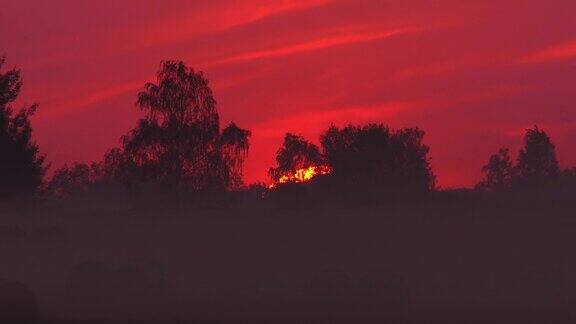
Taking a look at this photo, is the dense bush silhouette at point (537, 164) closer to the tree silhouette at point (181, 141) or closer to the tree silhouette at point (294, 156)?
the tree silhouette at point (294, 156)

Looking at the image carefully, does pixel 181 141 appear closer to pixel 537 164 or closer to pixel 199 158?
pixel 199 158

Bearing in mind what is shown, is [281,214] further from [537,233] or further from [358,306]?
[358,306]

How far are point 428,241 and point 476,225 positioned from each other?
583 centimetres

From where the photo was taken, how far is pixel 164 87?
276 ft

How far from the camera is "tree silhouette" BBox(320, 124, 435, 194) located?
10600cm

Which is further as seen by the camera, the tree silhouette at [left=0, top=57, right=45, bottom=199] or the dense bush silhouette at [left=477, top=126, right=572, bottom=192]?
the dense bush silhouette at [left=477, top=126, right=572, bottom=192]

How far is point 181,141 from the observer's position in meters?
82.6

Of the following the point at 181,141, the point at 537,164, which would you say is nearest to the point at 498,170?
the point at 537,164

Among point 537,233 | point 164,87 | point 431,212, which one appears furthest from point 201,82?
point 537,233

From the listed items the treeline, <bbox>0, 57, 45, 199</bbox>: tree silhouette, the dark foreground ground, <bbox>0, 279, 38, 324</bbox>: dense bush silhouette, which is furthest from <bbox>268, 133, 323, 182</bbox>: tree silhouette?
<bbox>0, 279, 38, 324</bbox>: dense bush silhouette

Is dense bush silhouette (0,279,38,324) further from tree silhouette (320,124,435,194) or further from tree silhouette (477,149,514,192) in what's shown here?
tree silhouette (477,149,514,192)

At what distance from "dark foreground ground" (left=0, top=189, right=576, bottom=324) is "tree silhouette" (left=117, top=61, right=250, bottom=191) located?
236 centimetres

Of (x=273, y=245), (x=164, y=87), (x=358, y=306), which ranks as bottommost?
(x=358, y=306)

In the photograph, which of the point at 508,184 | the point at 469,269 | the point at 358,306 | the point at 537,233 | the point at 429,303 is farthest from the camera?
the point at 508,184
